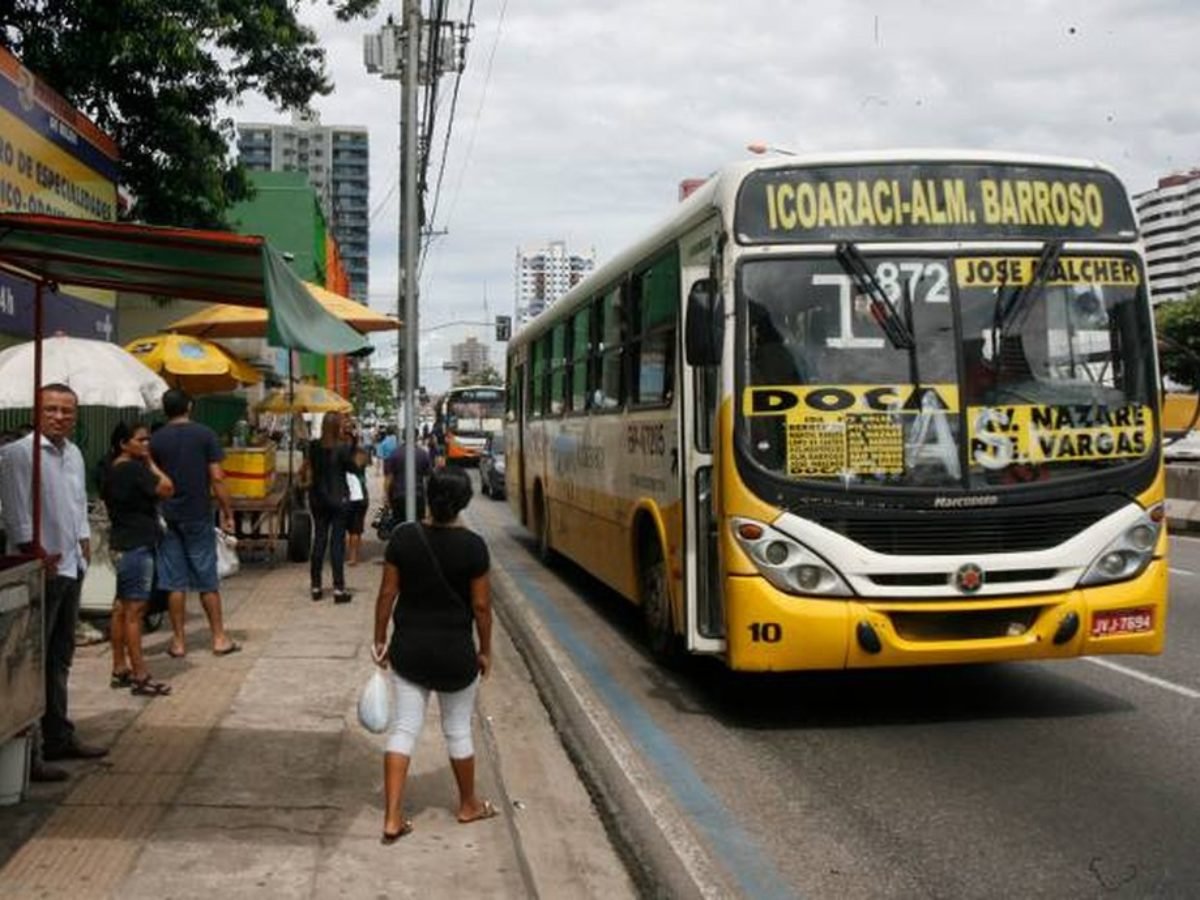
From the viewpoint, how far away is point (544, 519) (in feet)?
48.3

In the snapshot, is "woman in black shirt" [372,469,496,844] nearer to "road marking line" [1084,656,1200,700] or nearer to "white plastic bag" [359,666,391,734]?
"white plastic bag" [359,666,391,734]

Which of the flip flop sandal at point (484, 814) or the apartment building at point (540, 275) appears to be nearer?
the flip flop sandal at point (484, 814)

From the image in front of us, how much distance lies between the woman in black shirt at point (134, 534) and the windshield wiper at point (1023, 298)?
4.82 m

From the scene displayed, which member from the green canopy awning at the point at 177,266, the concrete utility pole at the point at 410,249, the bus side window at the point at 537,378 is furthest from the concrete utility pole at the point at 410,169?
the green canopy awning at the point at 177,266

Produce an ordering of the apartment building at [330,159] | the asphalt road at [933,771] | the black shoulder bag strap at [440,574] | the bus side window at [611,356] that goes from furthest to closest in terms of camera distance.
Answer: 1. the apartment building at [330,159]
2. the bus side window at [611,356]
3. the black shoulder bag strap at [440,574]
4. the asphalt road at [933,771]

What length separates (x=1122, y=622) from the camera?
22.4ft

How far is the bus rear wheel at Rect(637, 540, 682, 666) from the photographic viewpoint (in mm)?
8398

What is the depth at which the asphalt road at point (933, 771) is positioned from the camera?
4812 millimetres

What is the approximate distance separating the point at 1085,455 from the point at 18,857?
214 inches

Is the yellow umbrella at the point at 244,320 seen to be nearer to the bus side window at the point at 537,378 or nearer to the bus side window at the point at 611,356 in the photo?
the bus side window at the point at 537,378

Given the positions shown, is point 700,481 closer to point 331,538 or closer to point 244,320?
point 331,538

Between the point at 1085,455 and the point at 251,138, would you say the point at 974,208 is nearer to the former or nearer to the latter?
the point at 1085,455

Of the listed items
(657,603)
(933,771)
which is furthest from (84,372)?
(933,771)

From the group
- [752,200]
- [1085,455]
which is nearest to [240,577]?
[752,200]
